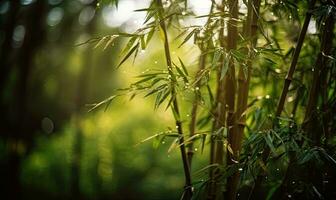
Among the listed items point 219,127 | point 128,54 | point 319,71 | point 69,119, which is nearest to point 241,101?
point 219,127

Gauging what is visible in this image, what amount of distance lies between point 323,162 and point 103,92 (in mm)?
6732

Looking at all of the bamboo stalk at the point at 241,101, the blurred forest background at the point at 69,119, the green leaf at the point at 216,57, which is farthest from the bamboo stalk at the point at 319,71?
the blurred forest background at the point at 69,119

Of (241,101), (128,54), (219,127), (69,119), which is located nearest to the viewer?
(128,54)

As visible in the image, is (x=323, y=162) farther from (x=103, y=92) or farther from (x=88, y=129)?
(x=103, y=92)

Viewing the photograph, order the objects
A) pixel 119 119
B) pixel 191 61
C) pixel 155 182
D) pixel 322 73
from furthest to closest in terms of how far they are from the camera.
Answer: pixel 119 119 → pixel 155 182 → pixel 191 61 → pixel 322 73

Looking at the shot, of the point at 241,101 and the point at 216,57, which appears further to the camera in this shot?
the point at 241,101

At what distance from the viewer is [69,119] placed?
7.82 m

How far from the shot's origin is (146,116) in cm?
743

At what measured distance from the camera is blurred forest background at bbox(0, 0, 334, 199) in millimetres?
5434

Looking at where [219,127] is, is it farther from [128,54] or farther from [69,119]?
[69,119]

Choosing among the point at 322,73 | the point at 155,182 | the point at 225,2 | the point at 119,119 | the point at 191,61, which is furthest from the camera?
the point at 119,119

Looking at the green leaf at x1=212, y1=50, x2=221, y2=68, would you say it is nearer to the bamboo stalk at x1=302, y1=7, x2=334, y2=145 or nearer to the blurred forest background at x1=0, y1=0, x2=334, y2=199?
the bamboo stalk at x1=302, y1=7, x2=334, y2=145

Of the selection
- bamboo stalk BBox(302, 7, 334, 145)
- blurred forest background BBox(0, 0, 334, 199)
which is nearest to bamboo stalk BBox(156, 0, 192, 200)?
bamboo stalk BBox(302, 7, 334, 145)

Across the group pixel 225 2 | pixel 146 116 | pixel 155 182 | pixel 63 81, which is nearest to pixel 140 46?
pixel 225 2
